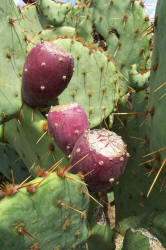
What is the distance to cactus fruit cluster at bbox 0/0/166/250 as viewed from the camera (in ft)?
2.95

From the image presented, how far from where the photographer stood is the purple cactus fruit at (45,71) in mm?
1206

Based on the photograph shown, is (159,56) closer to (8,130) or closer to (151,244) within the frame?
(151,244)

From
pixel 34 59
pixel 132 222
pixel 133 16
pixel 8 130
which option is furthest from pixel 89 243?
pixel 133 16

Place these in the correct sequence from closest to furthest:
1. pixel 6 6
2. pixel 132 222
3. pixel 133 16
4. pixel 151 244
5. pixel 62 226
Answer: pixel 62 226
pixel 151 244
pixel 6 6
pixel 132 222
pixel 133 16

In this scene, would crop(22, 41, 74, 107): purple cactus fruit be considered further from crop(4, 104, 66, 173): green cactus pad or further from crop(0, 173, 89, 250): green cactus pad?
crop(0, 173, 89, 250): green cactus pad

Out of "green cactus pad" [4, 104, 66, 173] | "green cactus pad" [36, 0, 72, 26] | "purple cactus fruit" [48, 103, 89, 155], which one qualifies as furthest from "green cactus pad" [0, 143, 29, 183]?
"green cactus pad" [36, 0, 72, 26]

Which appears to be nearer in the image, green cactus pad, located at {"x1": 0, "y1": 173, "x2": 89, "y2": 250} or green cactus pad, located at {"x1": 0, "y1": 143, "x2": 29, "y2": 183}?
green cactus pad, located at {"x1": 0, "y1": 173, "x2": 89, "y2": 250}

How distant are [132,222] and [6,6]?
1.25 metres

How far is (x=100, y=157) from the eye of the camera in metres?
1.02

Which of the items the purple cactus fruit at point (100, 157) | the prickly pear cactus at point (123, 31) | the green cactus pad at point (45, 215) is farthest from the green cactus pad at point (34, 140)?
the prickly pear cactus at point (123, 31)

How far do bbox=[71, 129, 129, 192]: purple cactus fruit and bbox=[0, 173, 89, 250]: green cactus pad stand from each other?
11 cm

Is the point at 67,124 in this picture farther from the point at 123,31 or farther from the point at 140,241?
the point at 123,31

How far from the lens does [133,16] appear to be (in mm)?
1907

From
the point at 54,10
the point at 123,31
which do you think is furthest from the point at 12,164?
the point at 54,10
